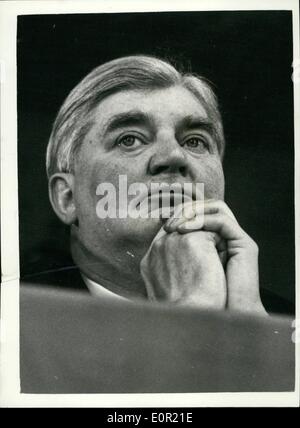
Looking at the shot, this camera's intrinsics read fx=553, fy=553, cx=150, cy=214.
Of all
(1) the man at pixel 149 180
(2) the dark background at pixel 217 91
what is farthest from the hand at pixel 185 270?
(2) the dark background at pixel 217 91

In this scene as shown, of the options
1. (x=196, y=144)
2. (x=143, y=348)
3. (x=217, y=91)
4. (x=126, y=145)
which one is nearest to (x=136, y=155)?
(x=126, y=145)

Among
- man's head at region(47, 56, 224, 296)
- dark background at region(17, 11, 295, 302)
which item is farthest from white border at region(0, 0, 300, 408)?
man's head at region(47, 56, 224, 296)

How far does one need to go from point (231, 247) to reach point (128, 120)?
0.40 meters

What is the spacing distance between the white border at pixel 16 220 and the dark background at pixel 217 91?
0.02 m

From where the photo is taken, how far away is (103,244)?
138 cm

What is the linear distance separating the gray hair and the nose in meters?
0.11

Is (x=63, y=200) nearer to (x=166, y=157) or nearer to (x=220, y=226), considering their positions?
(x=166, y=157)

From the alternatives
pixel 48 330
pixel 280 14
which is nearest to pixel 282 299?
pixel 48 330

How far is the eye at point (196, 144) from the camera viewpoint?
1.38 meters

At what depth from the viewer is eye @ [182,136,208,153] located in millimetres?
1379

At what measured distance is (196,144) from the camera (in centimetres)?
139

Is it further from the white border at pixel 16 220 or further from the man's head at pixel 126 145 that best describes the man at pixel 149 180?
the white border at pixel 16 220

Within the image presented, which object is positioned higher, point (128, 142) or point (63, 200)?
point (128, 142)
